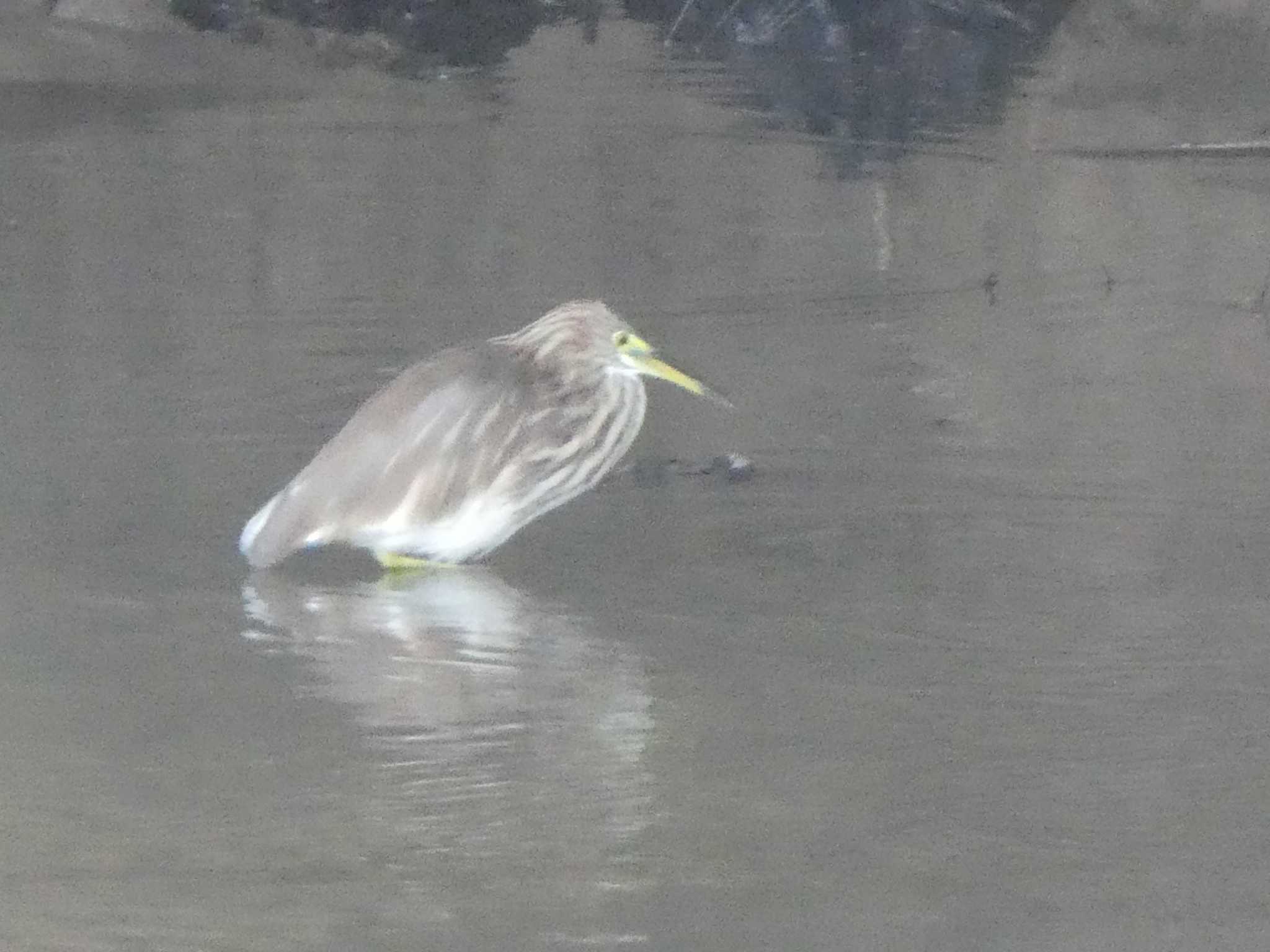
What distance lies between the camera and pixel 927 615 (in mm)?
4215

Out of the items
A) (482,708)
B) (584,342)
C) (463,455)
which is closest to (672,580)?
(463,455)

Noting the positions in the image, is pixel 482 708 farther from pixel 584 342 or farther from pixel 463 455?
pixel 584 342

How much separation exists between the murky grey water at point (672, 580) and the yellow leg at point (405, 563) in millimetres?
68

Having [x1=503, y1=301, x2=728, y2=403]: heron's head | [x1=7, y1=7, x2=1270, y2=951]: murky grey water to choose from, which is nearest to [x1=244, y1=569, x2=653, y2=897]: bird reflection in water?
[x1=7, y1=7, x2=1270, y2=951]: murky grey water

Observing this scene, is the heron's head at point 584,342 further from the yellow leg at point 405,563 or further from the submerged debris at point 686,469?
the yellow leg at point 405,563

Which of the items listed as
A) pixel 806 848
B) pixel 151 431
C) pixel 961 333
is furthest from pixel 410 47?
pixel 806 848

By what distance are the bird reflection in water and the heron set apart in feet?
0.35

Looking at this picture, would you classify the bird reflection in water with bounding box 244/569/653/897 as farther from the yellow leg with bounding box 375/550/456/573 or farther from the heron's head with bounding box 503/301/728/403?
the heron's head with bounding box 503/301/728/403

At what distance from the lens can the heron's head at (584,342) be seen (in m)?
4.76

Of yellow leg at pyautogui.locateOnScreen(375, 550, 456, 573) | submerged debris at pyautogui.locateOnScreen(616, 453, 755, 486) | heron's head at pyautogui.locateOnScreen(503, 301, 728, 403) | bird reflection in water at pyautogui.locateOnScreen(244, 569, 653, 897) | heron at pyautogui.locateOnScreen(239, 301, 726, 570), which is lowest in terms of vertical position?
bird reflection in water at pyautogui.locateOnScreen(244, 569, 653, 897)

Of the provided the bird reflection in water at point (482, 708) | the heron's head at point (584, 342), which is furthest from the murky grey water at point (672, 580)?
the heron's head at point (584, 342)

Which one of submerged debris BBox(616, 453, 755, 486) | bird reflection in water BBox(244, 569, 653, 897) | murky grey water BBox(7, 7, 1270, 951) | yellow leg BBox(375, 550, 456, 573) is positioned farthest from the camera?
submerged debris BBox(616, 453, 755, 486)

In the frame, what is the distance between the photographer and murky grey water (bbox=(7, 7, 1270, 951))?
3139 mm

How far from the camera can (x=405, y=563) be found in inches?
181
